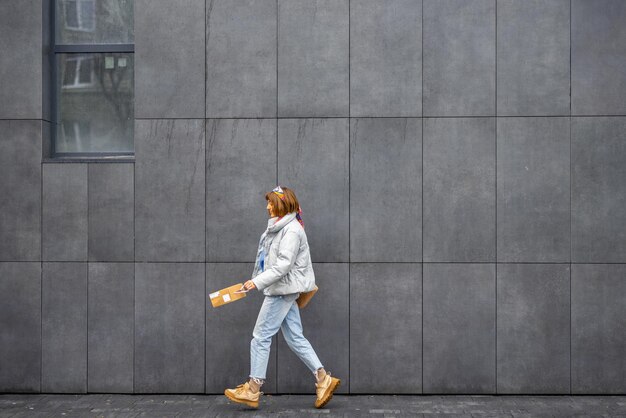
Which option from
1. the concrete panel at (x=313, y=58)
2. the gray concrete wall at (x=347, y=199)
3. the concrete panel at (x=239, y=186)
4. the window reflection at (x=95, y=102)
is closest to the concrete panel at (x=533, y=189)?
the gray concrete wall at (x=347, y=199)

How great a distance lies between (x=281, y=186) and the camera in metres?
7.42

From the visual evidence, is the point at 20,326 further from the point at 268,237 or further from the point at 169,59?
the point at 169,59

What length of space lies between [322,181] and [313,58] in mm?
1288

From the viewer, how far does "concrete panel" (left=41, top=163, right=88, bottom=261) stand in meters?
7.71

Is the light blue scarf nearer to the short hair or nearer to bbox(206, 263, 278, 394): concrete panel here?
the short hair

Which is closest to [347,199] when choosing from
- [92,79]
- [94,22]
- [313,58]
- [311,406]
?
[313,58]

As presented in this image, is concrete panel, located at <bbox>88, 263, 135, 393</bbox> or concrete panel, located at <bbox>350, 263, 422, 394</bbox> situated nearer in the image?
→ concrete panel, located at <bbox>350, 263, 422, 394</bbox>

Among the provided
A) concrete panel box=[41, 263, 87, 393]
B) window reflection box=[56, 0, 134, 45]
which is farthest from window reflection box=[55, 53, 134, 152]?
concrete panel box=[41, 263, 87, 393]

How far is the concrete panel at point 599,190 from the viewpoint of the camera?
24.5ft

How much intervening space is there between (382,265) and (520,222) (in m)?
1.49

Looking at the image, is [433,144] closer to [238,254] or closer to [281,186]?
[281,186]

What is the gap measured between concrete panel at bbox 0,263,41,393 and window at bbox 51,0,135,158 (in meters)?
1.36

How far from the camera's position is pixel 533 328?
24.7 feet

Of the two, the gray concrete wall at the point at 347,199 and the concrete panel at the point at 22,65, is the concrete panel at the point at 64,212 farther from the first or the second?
the concrete panel at the point at 22,65
